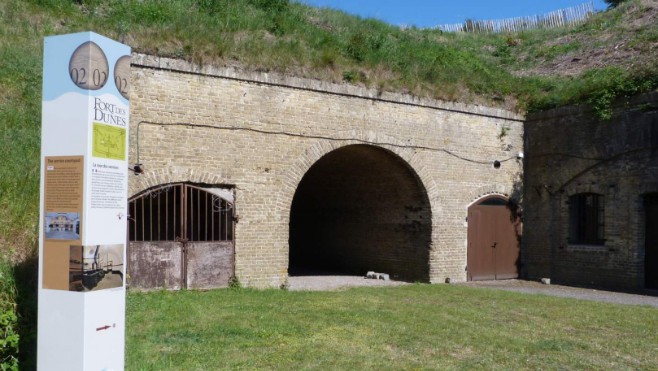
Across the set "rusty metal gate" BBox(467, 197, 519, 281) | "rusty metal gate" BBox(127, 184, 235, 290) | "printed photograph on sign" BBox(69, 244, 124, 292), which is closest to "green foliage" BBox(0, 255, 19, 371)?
"printed photograph on sign" BBox(69, 244, 124, 292)

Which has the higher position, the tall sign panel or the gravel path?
the tall sign panel

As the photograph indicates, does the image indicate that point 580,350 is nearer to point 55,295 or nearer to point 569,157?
point 55,295

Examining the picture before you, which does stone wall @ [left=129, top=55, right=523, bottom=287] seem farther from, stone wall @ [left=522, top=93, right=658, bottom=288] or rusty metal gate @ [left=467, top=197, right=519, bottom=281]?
stone wall @ [left=522, top=93, right=658, bottom=288]

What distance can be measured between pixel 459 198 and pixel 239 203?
6168 mm

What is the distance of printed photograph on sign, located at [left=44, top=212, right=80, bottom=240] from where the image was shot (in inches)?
196

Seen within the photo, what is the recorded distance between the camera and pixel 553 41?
21578 millimetres

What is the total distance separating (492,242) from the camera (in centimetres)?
1567

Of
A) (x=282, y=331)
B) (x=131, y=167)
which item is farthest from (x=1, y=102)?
(x=282, y=331)

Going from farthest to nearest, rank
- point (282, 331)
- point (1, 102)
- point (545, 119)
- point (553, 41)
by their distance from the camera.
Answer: point (553, 41), point (545, 119), point (1, 102), point (282, 331)

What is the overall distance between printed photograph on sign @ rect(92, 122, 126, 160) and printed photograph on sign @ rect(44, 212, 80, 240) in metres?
0.59

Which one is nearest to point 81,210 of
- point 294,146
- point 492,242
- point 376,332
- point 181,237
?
point 376,332

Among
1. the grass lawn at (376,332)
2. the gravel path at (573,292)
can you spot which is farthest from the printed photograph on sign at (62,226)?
the gravel path at (573,292)

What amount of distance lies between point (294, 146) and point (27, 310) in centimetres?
702

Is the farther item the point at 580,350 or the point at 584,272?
the point at 584,272
